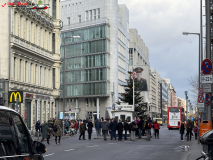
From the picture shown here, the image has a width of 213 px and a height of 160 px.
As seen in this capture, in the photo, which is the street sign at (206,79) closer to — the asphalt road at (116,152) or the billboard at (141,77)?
the asphalt road at (116,152)

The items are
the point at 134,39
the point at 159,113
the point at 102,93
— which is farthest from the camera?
the point at 159,113

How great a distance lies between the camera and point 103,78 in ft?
297

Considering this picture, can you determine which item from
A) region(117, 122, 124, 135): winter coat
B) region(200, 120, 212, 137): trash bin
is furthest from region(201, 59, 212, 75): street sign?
region(117, 122, 124, 135): winter coat

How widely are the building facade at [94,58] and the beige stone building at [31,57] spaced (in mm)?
37442

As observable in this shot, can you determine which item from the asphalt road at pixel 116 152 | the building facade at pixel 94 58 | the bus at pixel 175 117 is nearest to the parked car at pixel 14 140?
the asphalt road at pixel 116 152

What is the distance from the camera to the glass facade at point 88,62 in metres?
90.8

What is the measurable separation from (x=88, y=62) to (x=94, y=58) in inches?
73.6

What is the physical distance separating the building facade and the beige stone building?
37442mm

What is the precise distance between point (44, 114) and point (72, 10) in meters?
53.7

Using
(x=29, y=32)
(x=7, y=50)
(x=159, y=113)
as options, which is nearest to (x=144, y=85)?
(x=29, y=32)

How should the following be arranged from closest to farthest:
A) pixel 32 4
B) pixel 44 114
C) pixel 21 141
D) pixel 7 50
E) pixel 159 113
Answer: pixel 21 141, pixel 7 50, pixel 32 4, pixel 44 114, pixel 159 113

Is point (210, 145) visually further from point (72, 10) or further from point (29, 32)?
point (72, 10)

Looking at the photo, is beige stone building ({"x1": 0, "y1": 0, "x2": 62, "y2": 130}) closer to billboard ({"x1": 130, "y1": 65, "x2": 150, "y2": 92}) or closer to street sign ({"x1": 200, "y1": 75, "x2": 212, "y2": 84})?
billboard ({"x1": 130, "y1": 65, "x2": 150, "y2": 92})

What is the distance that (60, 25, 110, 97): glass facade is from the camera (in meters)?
90.8
